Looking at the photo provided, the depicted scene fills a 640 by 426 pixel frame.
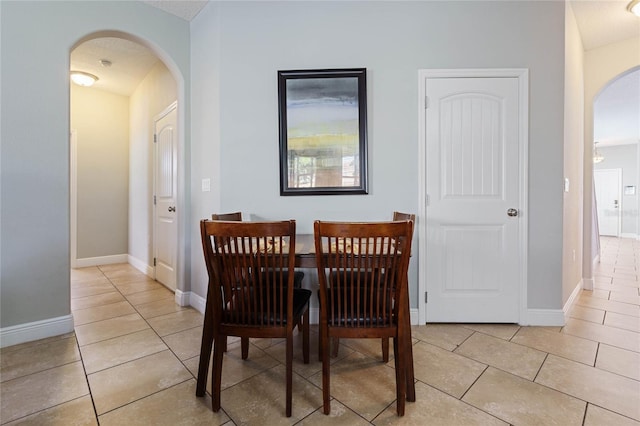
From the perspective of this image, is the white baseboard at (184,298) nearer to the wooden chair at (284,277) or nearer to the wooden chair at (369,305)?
the wooden chair at (284,277)

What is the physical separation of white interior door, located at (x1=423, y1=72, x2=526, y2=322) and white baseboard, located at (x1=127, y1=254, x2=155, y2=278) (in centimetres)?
344

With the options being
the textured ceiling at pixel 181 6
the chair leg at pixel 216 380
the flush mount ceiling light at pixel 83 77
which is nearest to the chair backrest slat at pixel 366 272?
the chair leg at pixel 216 380

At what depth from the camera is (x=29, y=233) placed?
6.95 feet

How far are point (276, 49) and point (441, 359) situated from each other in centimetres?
259

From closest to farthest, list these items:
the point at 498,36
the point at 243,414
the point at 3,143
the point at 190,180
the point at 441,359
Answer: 1. the point at 243,414
2. the point at 441,359
3. the point at 3,143
4. the point at 498,36
5. the point at 190,180

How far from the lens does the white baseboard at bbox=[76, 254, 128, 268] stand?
14.3 ft

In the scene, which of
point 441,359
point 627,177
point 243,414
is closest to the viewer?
point 243,414

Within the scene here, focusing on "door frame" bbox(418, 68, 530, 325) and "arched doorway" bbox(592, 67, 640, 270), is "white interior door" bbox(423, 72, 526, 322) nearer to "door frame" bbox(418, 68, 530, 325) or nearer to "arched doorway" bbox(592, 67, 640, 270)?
"door frame" bbox(418, 68, 530, 325)

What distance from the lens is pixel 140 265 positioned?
4203 mm

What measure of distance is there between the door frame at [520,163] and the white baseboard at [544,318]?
18mm

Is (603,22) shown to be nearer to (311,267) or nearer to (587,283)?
(587,283)

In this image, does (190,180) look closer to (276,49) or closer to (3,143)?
(3,143)

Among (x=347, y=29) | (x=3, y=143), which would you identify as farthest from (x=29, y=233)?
(x=347, y=29)

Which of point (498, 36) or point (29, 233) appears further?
point (498, 36)
